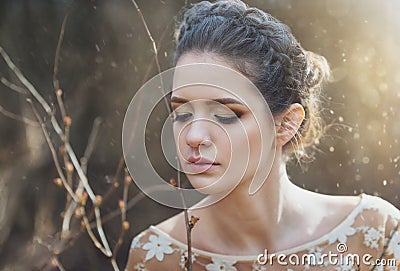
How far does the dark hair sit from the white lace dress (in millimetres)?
251

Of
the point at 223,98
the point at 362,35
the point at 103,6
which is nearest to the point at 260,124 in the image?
the point at 223,98

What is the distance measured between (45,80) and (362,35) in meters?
1.02

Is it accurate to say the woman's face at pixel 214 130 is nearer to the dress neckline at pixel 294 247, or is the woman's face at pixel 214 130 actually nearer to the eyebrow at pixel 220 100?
the eyebrow at pixel 220 100

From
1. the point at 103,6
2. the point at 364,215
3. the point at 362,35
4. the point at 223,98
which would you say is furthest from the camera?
the point at 103,6

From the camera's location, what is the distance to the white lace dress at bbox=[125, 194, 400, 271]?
3.79ft

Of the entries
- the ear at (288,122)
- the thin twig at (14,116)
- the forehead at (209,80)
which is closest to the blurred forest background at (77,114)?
the thin twig at (14,116)

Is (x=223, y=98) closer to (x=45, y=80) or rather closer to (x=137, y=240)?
(x=137, y=240)

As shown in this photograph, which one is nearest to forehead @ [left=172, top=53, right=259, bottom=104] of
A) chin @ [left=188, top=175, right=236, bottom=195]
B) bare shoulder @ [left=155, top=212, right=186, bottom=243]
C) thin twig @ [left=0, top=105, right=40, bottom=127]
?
chin @ [left=188, top=175, right=236, bottom=195]

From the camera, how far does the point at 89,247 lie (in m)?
2.20

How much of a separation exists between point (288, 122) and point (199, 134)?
189 millimetres

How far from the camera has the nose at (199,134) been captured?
3.17ft

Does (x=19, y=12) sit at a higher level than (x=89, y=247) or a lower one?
higher

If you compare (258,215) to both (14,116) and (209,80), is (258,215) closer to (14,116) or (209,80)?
(209,80)

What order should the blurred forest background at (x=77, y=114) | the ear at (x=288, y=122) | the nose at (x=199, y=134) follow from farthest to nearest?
the blurred forest background at (x=77, y=114)
the ear at (x=288, y=122)
the nose at (x=199, y=134)
